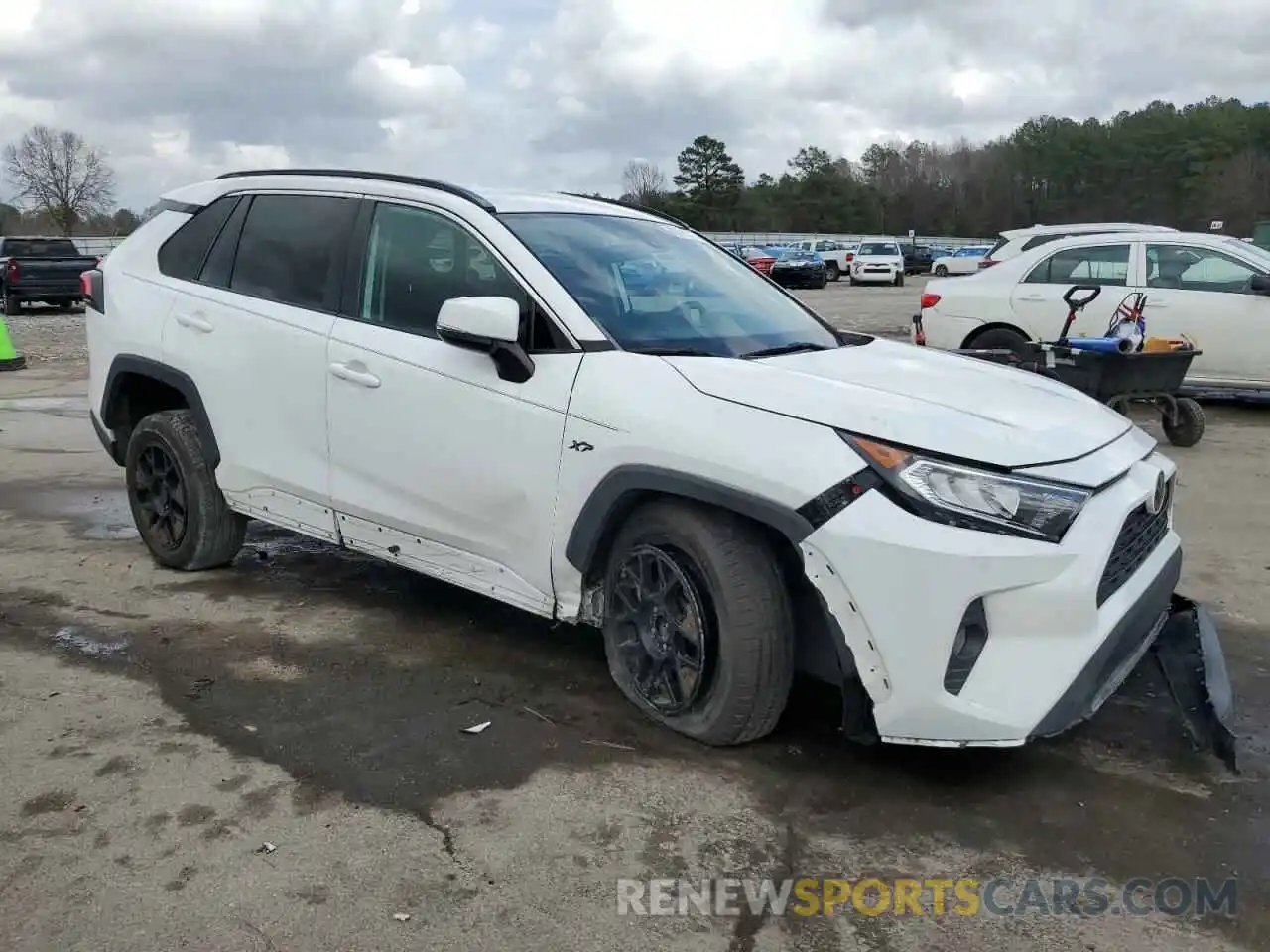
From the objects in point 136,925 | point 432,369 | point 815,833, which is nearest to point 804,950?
point 815,833

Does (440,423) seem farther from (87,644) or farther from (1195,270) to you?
(1195,270)

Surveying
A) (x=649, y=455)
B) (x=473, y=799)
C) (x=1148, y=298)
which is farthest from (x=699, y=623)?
(x=1148, y=298)

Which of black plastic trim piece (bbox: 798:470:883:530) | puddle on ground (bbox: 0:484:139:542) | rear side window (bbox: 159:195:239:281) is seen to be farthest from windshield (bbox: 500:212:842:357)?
puddle on ground (bbox: 0:484:139:542)

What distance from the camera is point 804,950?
2549mm

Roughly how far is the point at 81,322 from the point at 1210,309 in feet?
65.8

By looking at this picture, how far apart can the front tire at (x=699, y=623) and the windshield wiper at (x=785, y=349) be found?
0.68 m

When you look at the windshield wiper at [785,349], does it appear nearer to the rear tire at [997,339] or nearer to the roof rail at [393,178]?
the roof rail at [393,178]

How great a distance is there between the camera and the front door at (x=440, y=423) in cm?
368

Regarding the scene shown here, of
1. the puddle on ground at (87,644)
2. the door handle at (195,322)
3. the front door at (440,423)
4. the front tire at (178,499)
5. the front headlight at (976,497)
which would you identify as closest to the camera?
the front headlight at (976,497)

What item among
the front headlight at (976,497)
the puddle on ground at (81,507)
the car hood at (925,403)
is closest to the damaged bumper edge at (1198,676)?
the car hood at (925,403)

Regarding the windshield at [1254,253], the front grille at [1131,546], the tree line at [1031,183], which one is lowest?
the front grille at [1131,546]

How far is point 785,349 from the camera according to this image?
395 cm

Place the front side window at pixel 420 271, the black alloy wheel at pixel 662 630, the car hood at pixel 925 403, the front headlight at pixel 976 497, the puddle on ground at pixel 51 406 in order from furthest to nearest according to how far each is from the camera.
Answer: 1. the puddle on ground at pixel 51 406
2. the front side window at pixel 420 271
3. the black alloy wheel at pixel 662 630
4. the car hood at pixel 925 403
5. the front headlight at pixel 976 497

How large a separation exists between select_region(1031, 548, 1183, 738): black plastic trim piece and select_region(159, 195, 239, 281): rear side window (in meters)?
3.95
